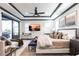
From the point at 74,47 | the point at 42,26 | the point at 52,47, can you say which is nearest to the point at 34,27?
the point at 42,26

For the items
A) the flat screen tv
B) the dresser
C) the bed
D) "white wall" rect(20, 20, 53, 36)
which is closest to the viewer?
the dresser

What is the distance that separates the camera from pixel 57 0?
0.99 m

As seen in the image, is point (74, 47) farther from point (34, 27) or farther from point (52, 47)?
point (34, 27)

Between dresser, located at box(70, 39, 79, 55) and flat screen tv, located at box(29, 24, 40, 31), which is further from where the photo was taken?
flat screen tv, located at box(29, 24, 40, 31)

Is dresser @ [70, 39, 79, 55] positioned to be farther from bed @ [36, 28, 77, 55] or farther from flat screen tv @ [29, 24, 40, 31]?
flat screen tv @ [29, 24, 40, 31]

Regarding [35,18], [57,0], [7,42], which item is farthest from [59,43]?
[35,18]

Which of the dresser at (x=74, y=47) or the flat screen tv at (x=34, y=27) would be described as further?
the flat screen tv at (x=34, y=27)

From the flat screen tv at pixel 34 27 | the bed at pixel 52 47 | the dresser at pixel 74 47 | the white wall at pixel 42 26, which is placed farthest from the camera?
the flat screen tv at pixel 34 27

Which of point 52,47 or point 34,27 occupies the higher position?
point 34,27

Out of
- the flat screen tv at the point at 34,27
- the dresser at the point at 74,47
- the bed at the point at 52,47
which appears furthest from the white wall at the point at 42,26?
the dresser at the point at 74,47

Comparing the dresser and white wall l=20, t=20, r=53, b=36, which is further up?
white wall l=20, t=20, r=53, b=36

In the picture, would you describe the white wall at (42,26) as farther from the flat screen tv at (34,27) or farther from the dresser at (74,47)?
the dresser at (74,47)

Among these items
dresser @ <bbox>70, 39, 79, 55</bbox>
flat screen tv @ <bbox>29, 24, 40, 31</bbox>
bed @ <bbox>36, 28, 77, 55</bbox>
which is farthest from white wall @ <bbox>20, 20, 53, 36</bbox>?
dresser @ <bbox>70, 39, 79, 55</bbox>

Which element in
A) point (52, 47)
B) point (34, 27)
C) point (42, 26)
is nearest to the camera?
point (52, 47)
